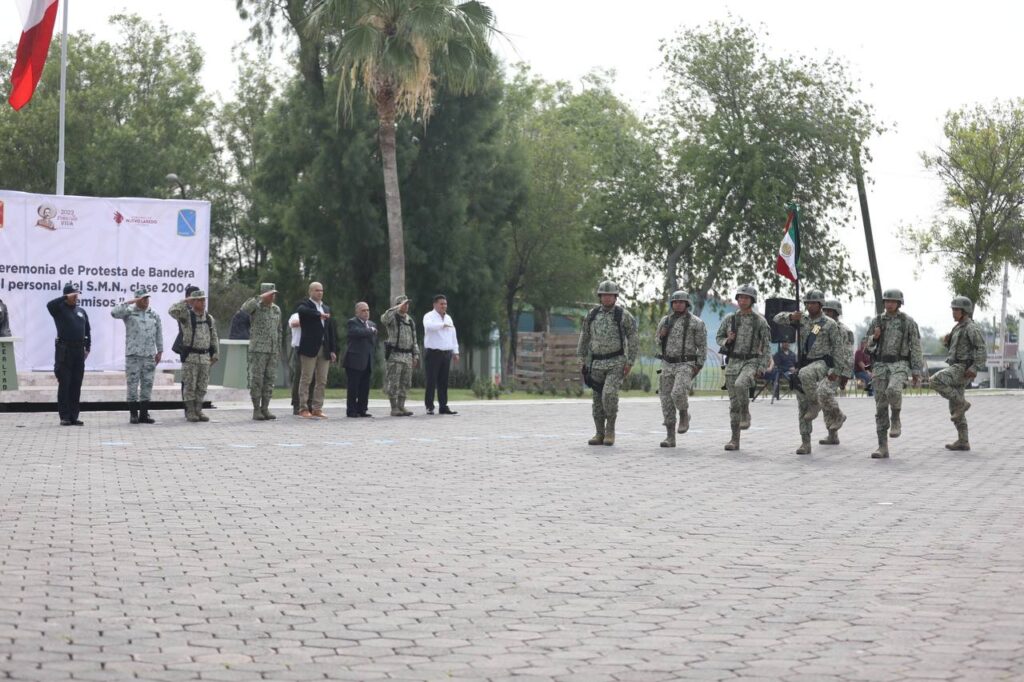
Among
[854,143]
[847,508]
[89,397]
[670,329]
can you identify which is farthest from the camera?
[854,143]

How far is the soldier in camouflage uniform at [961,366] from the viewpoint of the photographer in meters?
18.2

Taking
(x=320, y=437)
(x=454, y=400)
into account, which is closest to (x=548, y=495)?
(x=320, y=437)

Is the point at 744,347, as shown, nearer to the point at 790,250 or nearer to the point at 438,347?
the point at 438,347

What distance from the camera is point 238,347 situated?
1008 inches

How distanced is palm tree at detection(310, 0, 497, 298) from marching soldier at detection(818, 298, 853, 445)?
15924 mm

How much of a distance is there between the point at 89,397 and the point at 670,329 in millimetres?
11218

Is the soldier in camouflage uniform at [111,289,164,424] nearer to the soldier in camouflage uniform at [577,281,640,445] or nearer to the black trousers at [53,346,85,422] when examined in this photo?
the black trousers at [53,346,85,422]

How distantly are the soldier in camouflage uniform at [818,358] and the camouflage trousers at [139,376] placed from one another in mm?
9154

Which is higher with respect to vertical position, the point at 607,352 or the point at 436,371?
the point at 607,352

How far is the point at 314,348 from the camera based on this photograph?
904 inches

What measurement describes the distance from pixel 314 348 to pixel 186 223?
12.4ft

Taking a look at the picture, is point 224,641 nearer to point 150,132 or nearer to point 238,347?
point 238,347

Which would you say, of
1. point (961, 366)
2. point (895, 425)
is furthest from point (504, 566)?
point (895, 425)

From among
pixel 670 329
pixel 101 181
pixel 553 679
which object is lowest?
pixel 553 679
